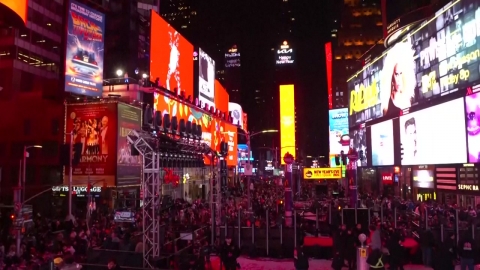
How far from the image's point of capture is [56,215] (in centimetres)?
3788

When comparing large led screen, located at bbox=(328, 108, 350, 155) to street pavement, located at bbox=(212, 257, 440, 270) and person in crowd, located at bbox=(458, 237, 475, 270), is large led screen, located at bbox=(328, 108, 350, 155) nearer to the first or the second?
street pavement, located at bbox=(212, 257, 440, 270)

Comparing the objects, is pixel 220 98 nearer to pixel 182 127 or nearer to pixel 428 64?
pixel 428 64

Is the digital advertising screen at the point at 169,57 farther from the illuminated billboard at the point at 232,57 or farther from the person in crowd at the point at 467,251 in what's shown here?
the illuminated billboard at the point at 232,57

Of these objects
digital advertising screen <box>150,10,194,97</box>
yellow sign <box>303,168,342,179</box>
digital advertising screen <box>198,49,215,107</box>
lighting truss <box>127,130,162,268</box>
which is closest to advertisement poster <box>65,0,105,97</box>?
digital advertising screen <box>150,10,194,97</box>

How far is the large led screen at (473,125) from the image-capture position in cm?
2678

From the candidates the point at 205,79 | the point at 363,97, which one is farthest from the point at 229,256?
the point at 205,79

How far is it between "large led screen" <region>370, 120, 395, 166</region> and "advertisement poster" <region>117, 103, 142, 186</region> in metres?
23.7

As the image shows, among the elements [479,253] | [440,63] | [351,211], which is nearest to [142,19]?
[440,63]

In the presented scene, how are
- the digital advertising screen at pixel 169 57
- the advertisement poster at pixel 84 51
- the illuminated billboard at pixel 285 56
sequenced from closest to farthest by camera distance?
the advertisement poster at pixel 84 51
the digital advertising screen at pixel 169 57
the illuminated billboard at pixel 285 56

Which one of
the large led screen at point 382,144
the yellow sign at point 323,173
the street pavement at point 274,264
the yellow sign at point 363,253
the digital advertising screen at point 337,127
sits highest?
the digital advertising screen at point 337,127

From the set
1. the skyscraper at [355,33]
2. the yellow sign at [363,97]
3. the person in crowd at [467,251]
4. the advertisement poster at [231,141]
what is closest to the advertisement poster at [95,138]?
the yellow sign at [363,97]

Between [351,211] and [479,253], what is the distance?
19.3ft

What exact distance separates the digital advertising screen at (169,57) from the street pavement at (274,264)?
23141 millimetres

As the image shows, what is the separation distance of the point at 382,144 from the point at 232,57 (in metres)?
131
